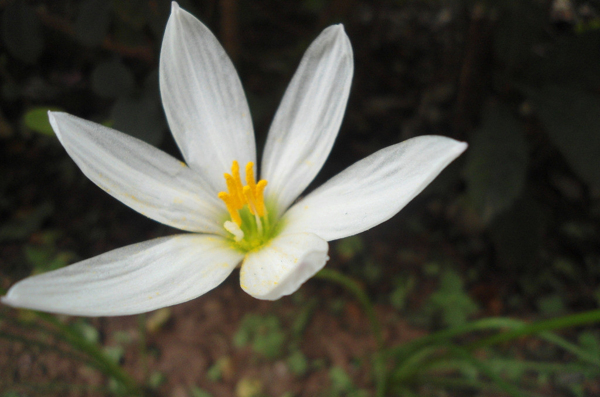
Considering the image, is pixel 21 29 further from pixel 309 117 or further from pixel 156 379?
pixel 156 379

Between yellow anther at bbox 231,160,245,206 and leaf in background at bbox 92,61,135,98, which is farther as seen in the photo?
leaf in background at bbox 92,61,135,98

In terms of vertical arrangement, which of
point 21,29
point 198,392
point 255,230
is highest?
point 21,29

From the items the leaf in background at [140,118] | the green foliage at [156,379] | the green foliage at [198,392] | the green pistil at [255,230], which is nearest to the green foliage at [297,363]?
the green foliage at [198,392]

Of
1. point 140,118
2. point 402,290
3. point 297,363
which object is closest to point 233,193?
point 140,118

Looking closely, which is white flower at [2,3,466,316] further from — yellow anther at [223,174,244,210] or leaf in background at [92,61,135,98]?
leaf in background at [92,61,135,98]

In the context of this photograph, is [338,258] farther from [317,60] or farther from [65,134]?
[65,134]

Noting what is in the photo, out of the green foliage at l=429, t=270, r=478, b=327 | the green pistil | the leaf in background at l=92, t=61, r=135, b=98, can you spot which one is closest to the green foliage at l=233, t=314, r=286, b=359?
the green foliage at l=429, t=270, r=478, b=327

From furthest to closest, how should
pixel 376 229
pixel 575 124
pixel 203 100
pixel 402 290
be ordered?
pixel 376 229 < pixel 402 290 < pixel 575 124 < pixel 203 100
